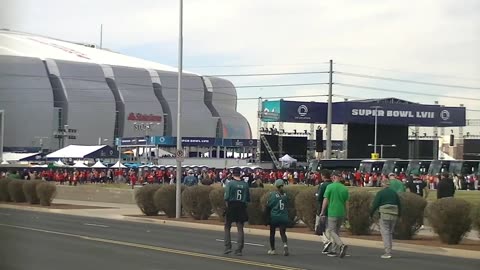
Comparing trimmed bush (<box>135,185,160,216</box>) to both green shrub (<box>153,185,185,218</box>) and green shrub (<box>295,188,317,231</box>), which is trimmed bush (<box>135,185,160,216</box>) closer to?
green shrub (<box>153,185,185,218</box>)

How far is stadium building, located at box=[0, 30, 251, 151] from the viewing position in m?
127

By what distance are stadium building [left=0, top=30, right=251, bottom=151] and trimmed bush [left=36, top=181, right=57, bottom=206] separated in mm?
Answer: 81724

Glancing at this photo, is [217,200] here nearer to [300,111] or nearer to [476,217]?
[476,217]

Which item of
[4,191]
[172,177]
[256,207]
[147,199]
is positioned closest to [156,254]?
[256,207]

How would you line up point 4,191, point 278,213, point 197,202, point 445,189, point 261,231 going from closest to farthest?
point 278,213
point 261,231
point 445,189
point 197,202
point 4,191

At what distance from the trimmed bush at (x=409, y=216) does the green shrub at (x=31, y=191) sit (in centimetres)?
2199

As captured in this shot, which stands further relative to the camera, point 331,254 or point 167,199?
point 167,199

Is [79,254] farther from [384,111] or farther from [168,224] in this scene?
[384,111]

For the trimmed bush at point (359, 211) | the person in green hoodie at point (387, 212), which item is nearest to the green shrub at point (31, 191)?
the trimmed bush at point (359, 211)

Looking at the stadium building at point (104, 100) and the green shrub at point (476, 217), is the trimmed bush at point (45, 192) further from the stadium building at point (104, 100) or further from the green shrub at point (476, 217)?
the stadium building at point (104, 100)

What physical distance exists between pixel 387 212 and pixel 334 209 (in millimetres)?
1214

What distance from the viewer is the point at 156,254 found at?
16.3m

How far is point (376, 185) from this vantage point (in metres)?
57.5

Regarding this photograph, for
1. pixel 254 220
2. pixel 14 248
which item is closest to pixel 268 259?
pixel 14 248
